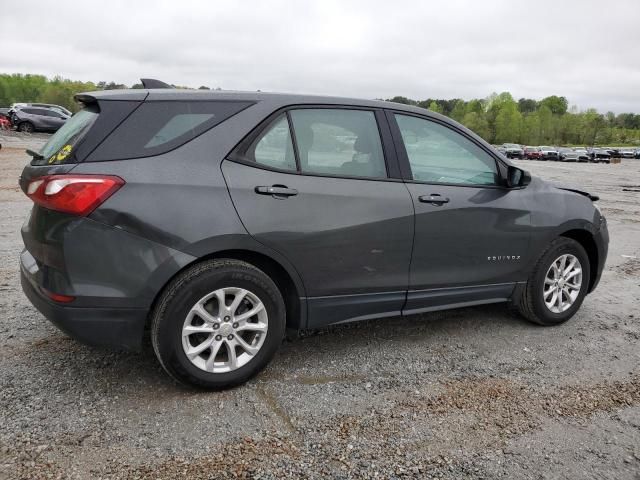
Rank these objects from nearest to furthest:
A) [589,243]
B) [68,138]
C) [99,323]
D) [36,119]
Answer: [99,323], [68,138], [589,243], [36,119]

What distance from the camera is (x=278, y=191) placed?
329cm

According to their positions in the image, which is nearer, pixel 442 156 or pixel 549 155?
pixel 442 156

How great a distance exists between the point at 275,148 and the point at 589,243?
3.02 metres

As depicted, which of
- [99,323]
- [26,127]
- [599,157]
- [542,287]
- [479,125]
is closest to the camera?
[99,323]

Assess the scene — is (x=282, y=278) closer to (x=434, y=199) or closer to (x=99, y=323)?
(x=99, y=323)

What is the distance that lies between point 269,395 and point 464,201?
6.22 feet

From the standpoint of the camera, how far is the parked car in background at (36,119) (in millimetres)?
32406

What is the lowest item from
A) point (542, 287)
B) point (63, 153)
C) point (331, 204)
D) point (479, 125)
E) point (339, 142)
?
point (542, 287)

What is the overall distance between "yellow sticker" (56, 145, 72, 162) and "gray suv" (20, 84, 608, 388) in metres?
0.01

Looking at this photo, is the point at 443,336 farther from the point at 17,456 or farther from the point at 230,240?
the point at 17,456

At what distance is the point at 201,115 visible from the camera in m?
3.27

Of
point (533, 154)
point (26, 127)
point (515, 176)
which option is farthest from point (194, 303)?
point (533, 154)

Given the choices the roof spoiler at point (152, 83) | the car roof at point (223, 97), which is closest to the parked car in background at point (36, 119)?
the roof spoiler at point (152, 83)

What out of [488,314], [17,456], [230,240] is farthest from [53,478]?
[488,314]
